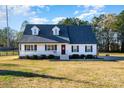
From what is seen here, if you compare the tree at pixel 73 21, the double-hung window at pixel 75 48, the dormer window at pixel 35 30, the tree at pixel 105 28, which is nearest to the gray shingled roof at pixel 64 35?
the dormer window at pixel 35 30

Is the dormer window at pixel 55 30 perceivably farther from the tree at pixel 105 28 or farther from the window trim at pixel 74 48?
the tree at pixel 105 28

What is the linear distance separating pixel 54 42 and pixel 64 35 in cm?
153

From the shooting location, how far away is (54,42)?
24.1 m

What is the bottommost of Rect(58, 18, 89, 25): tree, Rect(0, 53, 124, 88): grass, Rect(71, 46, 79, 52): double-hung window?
Rect(0, 53, 124, 88): grass

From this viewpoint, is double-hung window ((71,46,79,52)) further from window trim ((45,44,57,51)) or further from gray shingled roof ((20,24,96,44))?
window trim ((45,44,57,51))

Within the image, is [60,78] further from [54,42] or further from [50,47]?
[50,47]

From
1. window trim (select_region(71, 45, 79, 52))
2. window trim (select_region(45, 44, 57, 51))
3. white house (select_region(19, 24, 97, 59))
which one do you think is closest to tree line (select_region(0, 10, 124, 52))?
white house (select_region(19, 24, 97, 59))

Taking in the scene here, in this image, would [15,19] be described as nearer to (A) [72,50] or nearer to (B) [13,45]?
(B) [13,45]

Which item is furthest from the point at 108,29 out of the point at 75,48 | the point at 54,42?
the point at 54,42

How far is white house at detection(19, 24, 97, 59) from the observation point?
24109 mm
